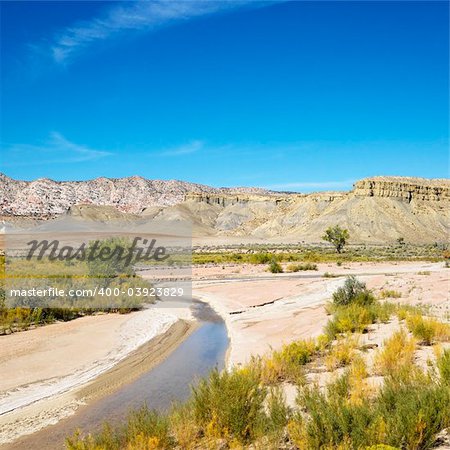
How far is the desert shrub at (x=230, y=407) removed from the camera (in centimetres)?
675

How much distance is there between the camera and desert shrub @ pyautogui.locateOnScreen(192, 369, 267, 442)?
6746mm

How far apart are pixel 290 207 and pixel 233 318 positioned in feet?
423

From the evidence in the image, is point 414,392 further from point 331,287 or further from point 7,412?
point 331,287

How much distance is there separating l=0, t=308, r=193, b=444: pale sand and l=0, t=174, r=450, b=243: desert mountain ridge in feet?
307

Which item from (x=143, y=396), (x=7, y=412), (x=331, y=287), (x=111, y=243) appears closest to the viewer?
(x=7, y=412)

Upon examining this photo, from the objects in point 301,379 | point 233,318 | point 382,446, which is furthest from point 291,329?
point 382,446

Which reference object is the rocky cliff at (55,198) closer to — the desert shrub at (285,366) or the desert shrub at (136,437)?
the desert shrub at (285,366)

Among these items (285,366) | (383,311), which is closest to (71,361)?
(285,366)

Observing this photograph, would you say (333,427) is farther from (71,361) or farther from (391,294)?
(391,294)

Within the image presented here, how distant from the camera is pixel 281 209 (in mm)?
150250

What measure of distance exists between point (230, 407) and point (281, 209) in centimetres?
14471

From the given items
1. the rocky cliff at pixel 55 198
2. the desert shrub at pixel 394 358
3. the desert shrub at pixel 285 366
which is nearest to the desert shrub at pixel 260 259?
the desert shrub at pixel 285 366

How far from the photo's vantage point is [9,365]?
38.9 feet

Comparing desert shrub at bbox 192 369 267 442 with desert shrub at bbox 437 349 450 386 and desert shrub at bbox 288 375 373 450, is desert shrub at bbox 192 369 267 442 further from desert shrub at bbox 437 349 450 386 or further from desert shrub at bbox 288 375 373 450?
desert shrub at bbox 437 349 450 386
